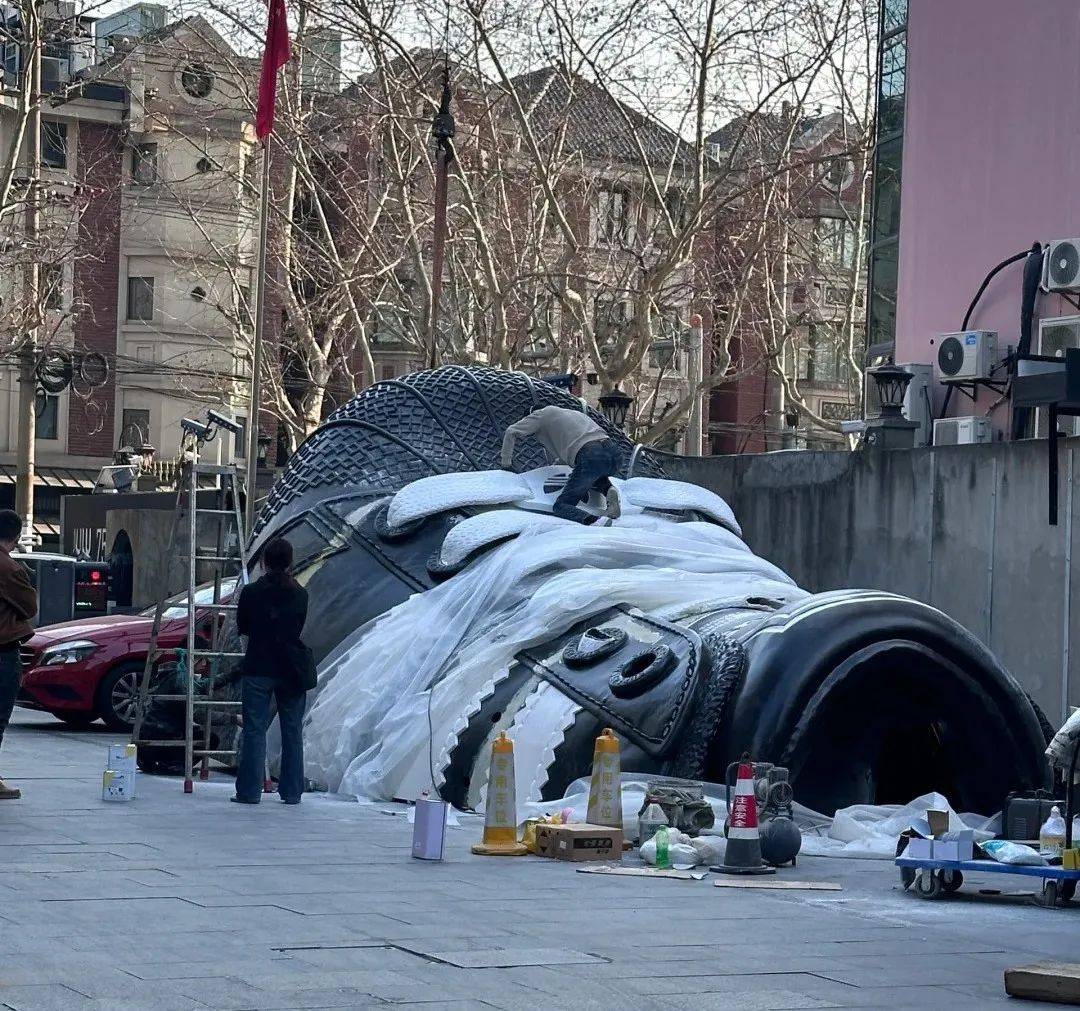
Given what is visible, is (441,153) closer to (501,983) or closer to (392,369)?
(501,983)

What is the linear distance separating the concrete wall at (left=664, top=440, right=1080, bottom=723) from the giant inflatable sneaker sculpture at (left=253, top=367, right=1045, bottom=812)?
10.9 feet

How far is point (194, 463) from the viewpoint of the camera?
1377 centimetres

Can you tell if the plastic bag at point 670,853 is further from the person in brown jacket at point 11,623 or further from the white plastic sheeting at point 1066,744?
the person in brown jacket at point 11,623

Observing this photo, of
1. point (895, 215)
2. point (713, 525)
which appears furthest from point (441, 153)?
point (713, 525)

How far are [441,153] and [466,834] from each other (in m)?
13.3

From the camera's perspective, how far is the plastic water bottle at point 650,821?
10641 mm

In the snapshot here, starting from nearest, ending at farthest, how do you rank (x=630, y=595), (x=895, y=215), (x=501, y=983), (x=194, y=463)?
1. (x=501, y=983)
2. (x=630, y=595)
3. (x=194, y=463)
4. (x=895, y=215)

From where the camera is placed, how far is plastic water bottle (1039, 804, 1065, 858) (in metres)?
9.54

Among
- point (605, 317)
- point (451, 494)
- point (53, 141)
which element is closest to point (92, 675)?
point (451, 494)

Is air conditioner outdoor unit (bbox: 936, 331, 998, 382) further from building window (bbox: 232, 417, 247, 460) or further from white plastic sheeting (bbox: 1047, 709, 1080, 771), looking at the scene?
building window (bbox: 232, 417, 247, 460)

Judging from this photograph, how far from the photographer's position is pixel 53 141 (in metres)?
57.9

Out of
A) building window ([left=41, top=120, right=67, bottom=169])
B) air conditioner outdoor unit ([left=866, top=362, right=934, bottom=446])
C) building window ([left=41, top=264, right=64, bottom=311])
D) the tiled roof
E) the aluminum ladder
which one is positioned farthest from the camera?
building window ([left=41, top=120, right=67, bottom=169])

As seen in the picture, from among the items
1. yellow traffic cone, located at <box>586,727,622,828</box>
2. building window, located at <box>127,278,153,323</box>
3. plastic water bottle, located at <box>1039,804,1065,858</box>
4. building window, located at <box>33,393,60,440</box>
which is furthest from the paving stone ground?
building window, located at <box>127,278,153,323</box>

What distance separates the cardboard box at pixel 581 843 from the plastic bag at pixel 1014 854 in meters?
1.87
